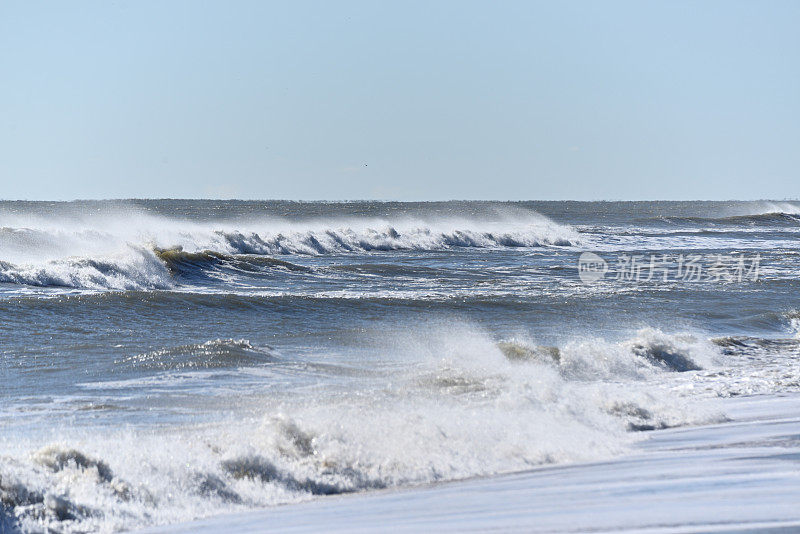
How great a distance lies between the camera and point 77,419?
8062 millimetres

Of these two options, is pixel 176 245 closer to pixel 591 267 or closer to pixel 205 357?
pixel 591 267

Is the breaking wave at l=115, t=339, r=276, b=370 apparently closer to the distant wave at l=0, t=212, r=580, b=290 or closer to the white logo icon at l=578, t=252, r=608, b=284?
the distant wave at l=0, t=212, r=580, b=290

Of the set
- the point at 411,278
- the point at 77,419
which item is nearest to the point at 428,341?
the point at 77,419

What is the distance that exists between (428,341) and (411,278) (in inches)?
483

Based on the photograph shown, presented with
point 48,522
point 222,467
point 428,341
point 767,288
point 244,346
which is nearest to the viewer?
point 48,522

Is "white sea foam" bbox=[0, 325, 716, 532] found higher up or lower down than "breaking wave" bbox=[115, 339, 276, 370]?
higher up

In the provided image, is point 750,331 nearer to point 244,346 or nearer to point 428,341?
point 428,341

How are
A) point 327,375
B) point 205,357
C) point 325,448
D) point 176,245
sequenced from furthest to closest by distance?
1. point 176,245
2. point 205,357
3. point 327,375
4. point 325,448

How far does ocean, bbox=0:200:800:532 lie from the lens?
235 inches

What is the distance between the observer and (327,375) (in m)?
10.6

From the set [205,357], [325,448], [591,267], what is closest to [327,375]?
[205,357]

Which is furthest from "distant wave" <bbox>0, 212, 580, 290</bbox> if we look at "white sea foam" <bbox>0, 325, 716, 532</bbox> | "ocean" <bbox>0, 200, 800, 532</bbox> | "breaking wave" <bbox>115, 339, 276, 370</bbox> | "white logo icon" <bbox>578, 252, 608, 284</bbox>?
"white sea foam" <bbox>0, 325, 716, 532</bbox>

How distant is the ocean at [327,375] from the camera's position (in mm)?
5969

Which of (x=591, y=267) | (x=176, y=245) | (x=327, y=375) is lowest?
(x=591, y=267)
